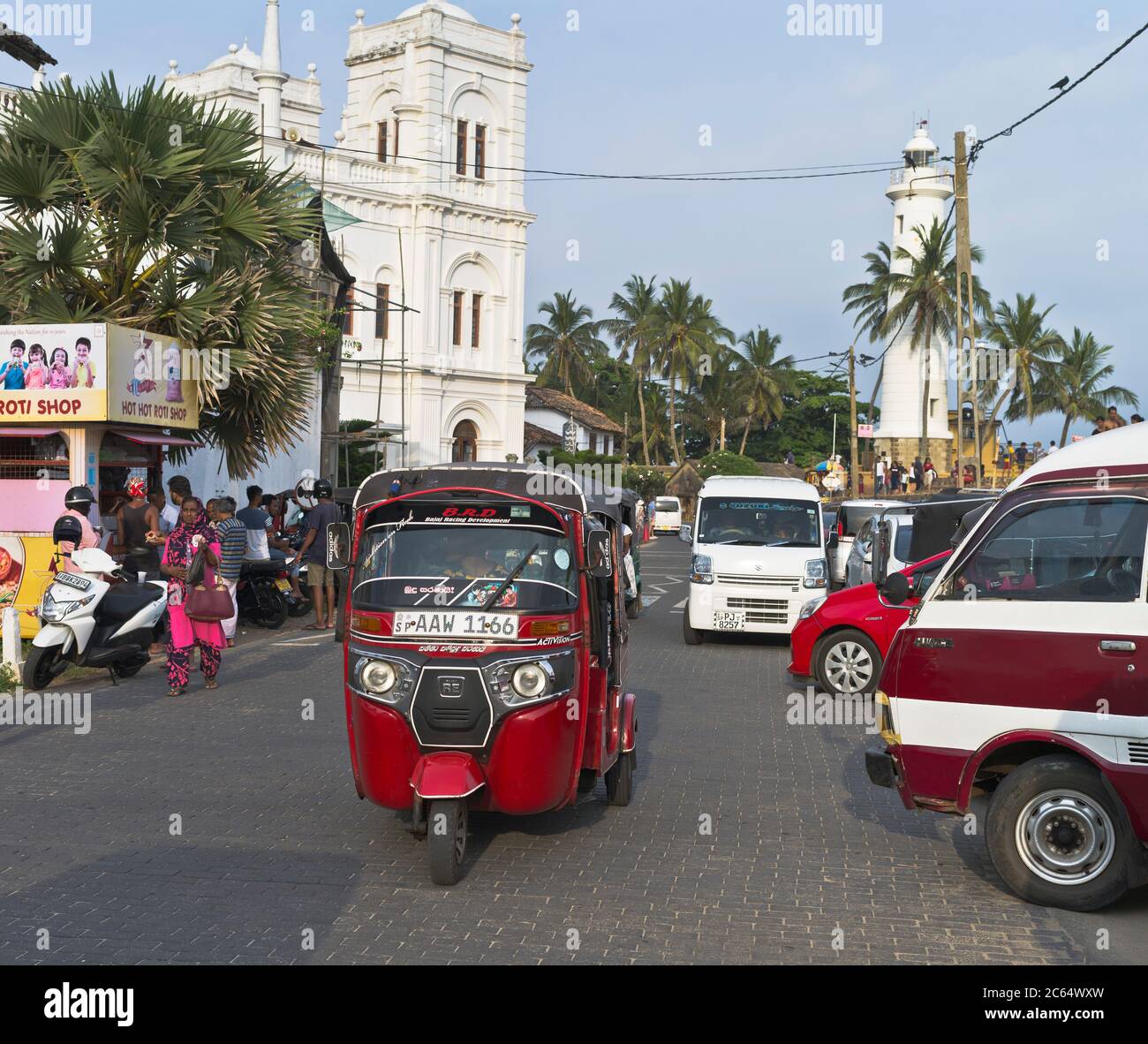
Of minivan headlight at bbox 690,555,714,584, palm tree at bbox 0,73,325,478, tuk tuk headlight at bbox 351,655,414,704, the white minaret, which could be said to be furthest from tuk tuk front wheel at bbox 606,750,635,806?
the white minaret

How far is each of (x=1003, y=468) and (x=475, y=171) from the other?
2587 centimetres

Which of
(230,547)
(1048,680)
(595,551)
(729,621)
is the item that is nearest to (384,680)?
(595,551)

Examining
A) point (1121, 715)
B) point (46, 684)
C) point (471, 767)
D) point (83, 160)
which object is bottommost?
point (46, 684)

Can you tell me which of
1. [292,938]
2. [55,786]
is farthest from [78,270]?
[292,938]

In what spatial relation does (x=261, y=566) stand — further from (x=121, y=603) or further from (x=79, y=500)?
(x=121, y=603)

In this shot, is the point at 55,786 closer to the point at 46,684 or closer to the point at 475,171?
the point at 46,684

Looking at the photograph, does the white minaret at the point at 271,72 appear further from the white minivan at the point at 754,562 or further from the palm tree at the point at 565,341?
the palm tree at the point at 565,341

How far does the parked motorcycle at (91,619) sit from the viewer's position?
12758 millimetres

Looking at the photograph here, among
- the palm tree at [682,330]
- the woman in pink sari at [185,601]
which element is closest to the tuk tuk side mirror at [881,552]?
the woman in pink sari at [185,601]

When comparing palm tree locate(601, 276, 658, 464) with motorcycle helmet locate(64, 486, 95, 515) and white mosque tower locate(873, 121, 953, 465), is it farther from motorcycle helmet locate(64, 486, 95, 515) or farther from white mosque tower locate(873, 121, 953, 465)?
motorcycle helmet locate(64, 486, 95, 515)

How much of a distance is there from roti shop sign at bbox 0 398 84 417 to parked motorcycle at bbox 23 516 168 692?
10.7 feet

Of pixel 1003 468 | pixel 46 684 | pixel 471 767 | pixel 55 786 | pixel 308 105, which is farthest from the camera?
pixel 308 105

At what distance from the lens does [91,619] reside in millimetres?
13055
